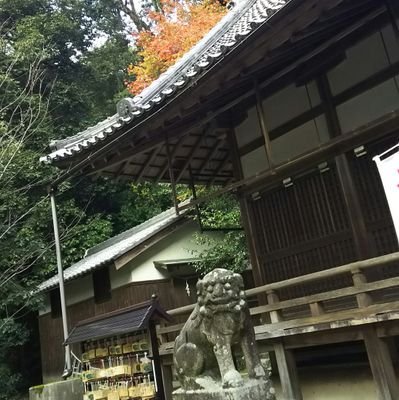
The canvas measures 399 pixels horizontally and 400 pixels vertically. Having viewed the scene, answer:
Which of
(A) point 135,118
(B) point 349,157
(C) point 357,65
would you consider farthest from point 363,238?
(A) point 135,118

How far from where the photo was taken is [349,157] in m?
7.39

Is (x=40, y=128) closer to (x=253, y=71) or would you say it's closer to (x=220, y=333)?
(x=253, y=71)

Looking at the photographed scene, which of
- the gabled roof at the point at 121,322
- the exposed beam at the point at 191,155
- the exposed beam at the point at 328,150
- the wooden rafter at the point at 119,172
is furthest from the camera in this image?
the exposed beam at the point at 191,155

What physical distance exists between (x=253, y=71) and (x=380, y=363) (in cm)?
424

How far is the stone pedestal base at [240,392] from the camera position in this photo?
15.1 feet

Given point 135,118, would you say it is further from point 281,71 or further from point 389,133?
point 389,133

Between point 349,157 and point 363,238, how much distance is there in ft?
4.34

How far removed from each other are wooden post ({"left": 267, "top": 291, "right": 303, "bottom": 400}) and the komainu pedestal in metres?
2.04

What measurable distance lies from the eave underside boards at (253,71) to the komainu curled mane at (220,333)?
2.81m

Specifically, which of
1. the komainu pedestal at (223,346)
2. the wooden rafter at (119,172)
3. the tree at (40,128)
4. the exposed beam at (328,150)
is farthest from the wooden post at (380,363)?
the tree at (40,128)

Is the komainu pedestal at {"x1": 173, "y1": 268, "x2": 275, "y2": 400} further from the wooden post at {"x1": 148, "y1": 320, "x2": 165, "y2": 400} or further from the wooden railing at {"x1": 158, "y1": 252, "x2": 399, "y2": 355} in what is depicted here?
the wooden railing at {"x1": 158, "y1": 252, "x2": 399, "y2": 355}

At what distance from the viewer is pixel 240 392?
4.61 metres

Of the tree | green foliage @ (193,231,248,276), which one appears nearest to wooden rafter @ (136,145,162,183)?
the tree

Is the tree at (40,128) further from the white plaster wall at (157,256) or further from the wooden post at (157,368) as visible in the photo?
the wooden post at (157,368)
